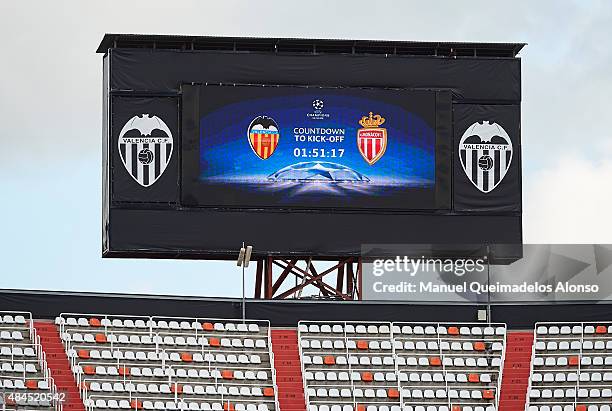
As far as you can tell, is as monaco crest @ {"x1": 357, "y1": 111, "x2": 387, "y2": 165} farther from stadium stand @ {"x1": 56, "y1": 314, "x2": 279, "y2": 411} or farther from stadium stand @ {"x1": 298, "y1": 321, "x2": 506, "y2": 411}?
stadium stand @ {"x1": 56, "y1": 314, "x2": 279, "y2": 411}

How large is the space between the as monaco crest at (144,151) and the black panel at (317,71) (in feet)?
2.97

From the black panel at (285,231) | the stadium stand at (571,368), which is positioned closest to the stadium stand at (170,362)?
the black panel at (285,231)

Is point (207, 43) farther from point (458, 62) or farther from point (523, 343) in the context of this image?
point (523, 343)

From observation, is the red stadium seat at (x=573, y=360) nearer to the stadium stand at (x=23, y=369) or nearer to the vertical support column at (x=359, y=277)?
the vertical support column at (x=359, y=277)

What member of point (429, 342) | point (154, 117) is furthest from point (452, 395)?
point (154, 117)

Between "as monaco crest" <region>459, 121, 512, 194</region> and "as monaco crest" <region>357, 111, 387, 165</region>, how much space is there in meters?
1.94

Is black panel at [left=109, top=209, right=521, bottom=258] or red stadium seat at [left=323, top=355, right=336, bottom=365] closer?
red stadium seat at [left=323, top=355, right=336, bottom=365]

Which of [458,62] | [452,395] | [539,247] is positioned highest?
[458,62]

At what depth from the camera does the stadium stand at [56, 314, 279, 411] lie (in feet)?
173

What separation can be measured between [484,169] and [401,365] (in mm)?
5207

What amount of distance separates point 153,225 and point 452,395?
26.5 feet

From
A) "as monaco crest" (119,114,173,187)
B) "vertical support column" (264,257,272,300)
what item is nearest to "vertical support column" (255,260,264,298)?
"vertical support column" (264,257,272,300)

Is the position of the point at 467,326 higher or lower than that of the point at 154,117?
lower

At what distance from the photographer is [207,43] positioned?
56281 mm
